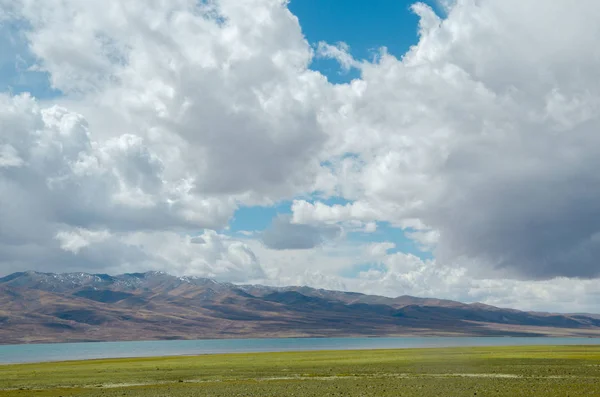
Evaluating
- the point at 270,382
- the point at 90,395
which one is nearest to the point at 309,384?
the point at 270,382

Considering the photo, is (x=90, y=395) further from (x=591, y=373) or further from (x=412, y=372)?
(x=591, y=373)

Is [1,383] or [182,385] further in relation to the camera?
[1,383]

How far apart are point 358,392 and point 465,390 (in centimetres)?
984

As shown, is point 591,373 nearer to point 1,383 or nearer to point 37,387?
point 37,387

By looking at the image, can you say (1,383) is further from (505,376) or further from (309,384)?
(505,376)

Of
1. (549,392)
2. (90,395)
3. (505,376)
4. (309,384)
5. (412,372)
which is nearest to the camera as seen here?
(549,392)

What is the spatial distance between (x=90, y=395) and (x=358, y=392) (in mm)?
27345

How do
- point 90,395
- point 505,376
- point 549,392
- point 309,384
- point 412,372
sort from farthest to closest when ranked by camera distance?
point 412,372
point 505,376
point 309,384
point 90,395
point 549,392

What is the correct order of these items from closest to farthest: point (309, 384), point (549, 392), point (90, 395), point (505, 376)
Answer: point (549, 392)
point (90, 395)
point (309, 384)
point (505, 376)

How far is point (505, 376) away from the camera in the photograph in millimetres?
69125

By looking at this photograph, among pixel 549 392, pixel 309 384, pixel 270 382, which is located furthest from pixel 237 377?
pixel 549 392

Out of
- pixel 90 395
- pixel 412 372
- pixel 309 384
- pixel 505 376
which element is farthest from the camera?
pixel 412 372

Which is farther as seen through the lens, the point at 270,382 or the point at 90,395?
the point at 270,382

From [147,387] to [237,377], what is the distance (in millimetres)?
14431
